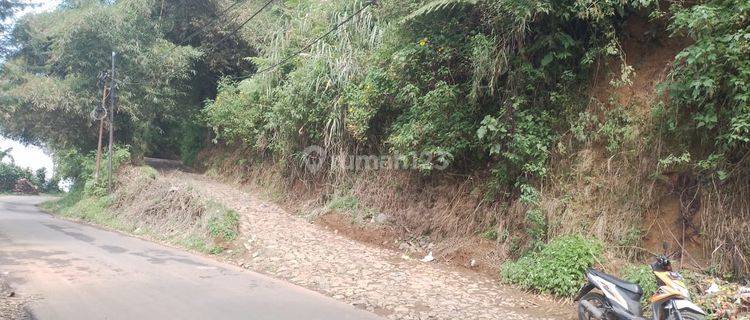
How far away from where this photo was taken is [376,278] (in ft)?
24.8

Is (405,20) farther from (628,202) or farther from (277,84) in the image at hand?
(277,84)

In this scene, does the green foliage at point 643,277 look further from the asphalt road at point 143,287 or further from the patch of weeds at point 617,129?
the asphalt road at point 143,287

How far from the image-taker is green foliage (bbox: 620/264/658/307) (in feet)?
18.8

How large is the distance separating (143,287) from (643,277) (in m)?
6.49

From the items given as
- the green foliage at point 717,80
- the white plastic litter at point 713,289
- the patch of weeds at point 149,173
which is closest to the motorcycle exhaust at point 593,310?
the white plastic litter at point 713,289

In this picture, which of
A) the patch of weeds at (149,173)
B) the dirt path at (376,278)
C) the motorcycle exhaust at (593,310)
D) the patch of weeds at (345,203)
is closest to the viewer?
the motorcycle exhaust at (593,310)

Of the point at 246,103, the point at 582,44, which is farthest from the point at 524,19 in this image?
the point at 246,103

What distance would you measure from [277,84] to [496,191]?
790 centimetres

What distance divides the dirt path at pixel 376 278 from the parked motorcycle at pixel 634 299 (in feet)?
1.85

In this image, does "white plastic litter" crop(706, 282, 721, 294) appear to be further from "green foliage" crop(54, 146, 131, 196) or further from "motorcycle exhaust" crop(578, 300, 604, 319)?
"green foliage" crop(54, 146, 131, 196)

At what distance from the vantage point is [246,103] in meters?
15.2

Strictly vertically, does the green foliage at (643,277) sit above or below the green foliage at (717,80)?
below

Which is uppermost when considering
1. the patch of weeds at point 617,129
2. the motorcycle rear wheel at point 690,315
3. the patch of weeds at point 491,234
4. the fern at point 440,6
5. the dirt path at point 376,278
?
the fern at point 440,6

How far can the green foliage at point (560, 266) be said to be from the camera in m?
6.43
